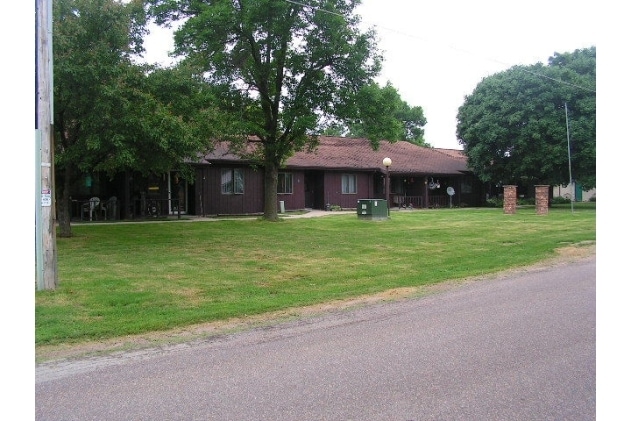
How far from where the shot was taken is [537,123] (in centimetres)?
3159

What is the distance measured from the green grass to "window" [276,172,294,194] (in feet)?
31.0

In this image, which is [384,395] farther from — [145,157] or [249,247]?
[145,157]

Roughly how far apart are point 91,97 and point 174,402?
10.3 metres

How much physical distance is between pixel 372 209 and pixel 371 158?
1265 centimetres

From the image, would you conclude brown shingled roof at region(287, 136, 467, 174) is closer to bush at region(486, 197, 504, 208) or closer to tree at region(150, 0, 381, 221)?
bush at region(486, 197, 504, 208)

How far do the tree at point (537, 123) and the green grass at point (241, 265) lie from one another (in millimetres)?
11837

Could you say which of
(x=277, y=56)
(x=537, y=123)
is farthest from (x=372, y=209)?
(x=537, y=123)

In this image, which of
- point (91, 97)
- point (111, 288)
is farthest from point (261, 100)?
point (111, 288)

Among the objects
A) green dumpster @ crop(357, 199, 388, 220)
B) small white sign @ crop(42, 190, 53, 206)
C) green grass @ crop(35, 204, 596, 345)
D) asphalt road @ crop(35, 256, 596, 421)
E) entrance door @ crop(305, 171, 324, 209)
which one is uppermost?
entrance door @ crop(305, 171, 324, 209)

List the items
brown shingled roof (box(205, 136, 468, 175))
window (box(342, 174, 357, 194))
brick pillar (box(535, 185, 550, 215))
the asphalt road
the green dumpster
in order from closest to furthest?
the asphalt road → the green dumpster → brick pillar (box(535, 185, 550, 215)) → brown shingled roof (box(205, 136, 468, 175)) → window (box(342, 174, 357, 194))

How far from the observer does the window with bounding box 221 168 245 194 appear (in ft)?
90.3

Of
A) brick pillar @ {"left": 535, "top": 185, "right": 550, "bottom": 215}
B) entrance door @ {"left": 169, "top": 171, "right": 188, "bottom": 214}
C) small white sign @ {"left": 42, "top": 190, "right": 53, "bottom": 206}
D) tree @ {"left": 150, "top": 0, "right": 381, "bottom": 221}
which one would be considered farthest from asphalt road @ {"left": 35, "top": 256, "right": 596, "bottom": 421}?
brick pillar @ {"left": 535, "top": 185, "right": 550, "bottom": 215}

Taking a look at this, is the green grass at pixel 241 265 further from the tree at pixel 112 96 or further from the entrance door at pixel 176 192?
the entrance door at pixel 176 192

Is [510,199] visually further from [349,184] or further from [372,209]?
[349,184]
